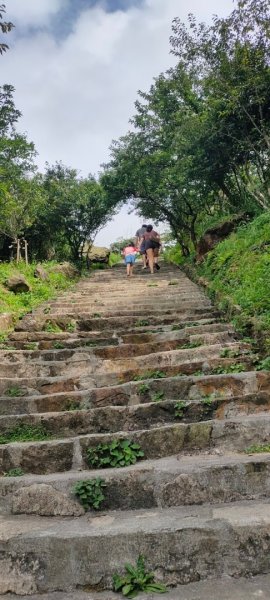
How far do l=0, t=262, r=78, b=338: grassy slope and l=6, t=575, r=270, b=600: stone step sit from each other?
4.17 meters

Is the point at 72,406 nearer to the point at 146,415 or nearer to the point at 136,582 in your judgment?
the point at 146,415

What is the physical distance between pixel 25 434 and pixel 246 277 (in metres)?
4.14

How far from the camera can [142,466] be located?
10.1ft

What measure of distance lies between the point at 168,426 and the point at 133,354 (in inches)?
75.2

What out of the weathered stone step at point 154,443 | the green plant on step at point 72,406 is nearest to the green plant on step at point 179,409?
the weathered stone step at point 154,443

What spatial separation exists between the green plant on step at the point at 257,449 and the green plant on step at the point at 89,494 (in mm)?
1083

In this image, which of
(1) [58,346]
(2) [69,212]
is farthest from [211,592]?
(2) [69,212]

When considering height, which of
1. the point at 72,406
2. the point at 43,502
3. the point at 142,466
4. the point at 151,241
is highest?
the point at 151,241

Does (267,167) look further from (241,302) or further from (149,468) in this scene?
(149,468)

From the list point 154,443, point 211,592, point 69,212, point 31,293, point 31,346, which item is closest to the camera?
point 211,592

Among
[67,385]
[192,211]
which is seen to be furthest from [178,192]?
[67,385]

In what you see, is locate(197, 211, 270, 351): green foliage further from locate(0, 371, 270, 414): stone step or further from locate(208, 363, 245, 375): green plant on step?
locate(0, 371, 270, 414): stone step

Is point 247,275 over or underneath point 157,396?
over

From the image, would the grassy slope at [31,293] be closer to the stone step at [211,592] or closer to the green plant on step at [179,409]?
the green plant on step at [179,409]
